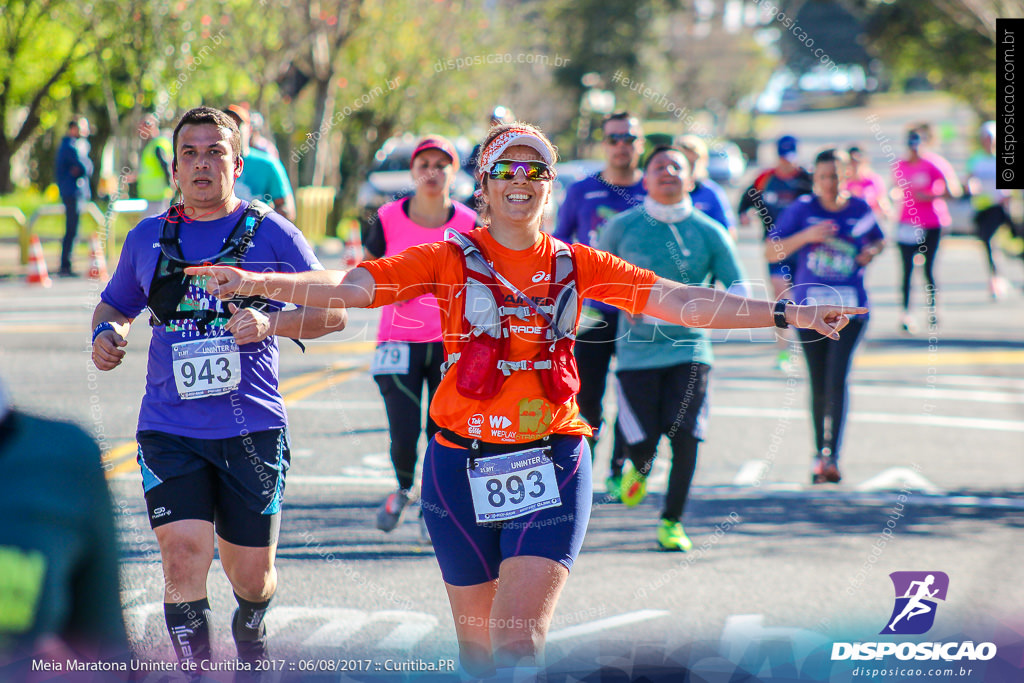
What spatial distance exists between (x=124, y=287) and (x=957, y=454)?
260 inches

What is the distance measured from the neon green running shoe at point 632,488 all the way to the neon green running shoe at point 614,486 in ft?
0.44

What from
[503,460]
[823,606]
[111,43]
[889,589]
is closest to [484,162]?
[503,460]

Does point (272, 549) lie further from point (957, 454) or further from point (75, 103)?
point (75, 103)

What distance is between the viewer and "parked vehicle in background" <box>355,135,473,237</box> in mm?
23531

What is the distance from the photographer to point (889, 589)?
18.6 feet

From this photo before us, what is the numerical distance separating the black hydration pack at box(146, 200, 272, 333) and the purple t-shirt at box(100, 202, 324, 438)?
0.02 meters

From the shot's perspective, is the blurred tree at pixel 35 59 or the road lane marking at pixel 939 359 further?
the blurred tree at pixel 35 59

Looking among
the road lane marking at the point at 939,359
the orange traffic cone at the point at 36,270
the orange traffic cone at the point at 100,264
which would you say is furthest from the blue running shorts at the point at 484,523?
the orange traffic cone at the point at 36,270

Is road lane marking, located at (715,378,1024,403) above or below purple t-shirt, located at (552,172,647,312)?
below

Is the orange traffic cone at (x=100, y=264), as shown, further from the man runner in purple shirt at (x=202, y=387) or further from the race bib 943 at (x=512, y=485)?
the race bib 943 at (x=512, y=485)

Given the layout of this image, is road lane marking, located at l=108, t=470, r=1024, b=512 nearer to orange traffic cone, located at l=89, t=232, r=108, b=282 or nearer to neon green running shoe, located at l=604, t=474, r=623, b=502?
neon green running shoe, located at l=604, t=474, r=623, b=502

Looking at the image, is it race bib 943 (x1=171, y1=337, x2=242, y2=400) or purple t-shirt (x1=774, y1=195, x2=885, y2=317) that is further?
purple t-shirt (x1=774, y1=195, x2=885, y2=317)

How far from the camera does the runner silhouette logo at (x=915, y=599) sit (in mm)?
5125

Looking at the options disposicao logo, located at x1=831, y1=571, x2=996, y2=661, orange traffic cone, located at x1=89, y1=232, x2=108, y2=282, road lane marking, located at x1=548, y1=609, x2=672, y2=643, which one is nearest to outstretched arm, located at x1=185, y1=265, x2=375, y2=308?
road lane marking, located at x1=548, y1=609, x2=672, y2=643
